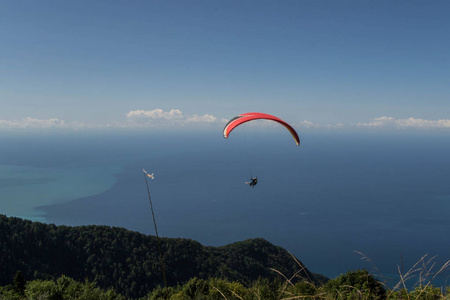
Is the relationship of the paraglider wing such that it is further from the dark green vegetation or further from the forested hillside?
→ the forested hillside

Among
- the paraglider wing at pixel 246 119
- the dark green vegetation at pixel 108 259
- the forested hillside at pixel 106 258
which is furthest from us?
the forested hillside at pixel 106 258

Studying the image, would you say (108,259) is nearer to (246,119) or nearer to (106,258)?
(106,258)

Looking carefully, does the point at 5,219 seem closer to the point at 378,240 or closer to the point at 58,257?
the point at 58,257

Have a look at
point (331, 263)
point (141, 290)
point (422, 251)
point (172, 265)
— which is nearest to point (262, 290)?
point (141, 290)

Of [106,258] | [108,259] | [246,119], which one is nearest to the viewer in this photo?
[246,119]

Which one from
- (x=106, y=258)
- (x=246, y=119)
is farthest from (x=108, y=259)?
(x=246, y=119)

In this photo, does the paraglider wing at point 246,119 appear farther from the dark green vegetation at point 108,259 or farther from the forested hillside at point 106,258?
the forested hillside at point 106,258

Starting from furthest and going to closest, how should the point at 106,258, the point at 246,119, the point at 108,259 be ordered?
the point at 108,259, the point at 106,258, the point at 246,119

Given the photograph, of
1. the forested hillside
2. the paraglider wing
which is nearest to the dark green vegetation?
the forested hillside

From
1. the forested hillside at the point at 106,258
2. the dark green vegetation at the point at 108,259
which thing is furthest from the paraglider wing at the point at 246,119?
the forested hillside at the point at 106,258
